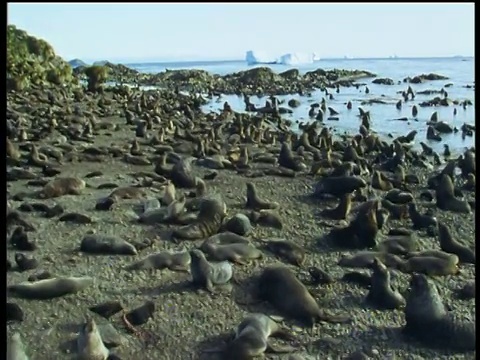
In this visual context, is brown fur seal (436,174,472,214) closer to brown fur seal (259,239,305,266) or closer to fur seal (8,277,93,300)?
brown fur seal (259,239,305,266)

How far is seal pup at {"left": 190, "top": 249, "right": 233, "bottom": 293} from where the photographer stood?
21.7 feet

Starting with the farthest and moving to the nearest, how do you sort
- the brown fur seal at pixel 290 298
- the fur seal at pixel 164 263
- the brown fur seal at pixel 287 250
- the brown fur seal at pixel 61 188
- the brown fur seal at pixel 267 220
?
the brown fur seal at pixel 61 188 < the brown fur seal at pixel 267 220 < the brown fur seal at pixel 287 250 < the fur seal at pixel 164 263 < the brown fur seal at pixel 290 298

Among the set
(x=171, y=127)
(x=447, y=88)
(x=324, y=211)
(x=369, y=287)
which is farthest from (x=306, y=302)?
(x=447, y=88)

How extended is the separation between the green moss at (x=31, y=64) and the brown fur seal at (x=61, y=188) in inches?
693

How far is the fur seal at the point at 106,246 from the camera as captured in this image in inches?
297

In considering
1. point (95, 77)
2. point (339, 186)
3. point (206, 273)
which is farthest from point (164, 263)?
point (95, 77)

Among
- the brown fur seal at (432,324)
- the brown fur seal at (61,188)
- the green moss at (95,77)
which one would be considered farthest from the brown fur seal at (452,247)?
the green moss at (95,77)

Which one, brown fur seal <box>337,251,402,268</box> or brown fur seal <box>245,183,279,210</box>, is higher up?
brown fur seal <box>245,183,279,210</box>

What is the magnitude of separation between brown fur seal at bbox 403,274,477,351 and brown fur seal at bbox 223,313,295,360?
127 centimetres

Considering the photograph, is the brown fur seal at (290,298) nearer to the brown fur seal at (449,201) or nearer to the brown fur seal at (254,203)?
the brown fur seal at (254,203)

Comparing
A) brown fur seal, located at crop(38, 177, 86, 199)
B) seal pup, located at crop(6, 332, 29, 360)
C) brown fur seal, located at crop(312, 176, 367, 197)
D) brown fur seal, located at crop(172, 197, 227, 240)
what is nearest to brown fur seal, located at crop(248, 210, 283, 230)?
brown fur seal, located at crop(172, 197, 227, 240)

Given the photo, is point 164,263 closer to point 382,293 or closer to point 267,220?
point 267,220

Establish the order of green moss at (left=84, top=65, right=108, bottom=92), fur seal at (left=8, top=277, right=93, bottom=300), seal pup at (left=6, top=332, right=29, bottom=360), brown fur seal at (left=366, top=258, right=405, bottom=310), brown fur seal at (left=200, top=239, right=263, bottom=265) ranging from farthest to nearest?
green moss at (left=84, top=65, right=108, bottom=92), brown fur seal at (left=200, top=239, right=263, bottom=265), brown fur seal at (left=366, top=258, right=405, bottom=310), fur seal at (left=8, top=277, right=93, bottom=300), seal pup at (left=6, top=332, right=29, bottom=360)

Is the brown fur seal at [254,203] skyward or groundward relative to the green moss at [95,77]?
groundward
